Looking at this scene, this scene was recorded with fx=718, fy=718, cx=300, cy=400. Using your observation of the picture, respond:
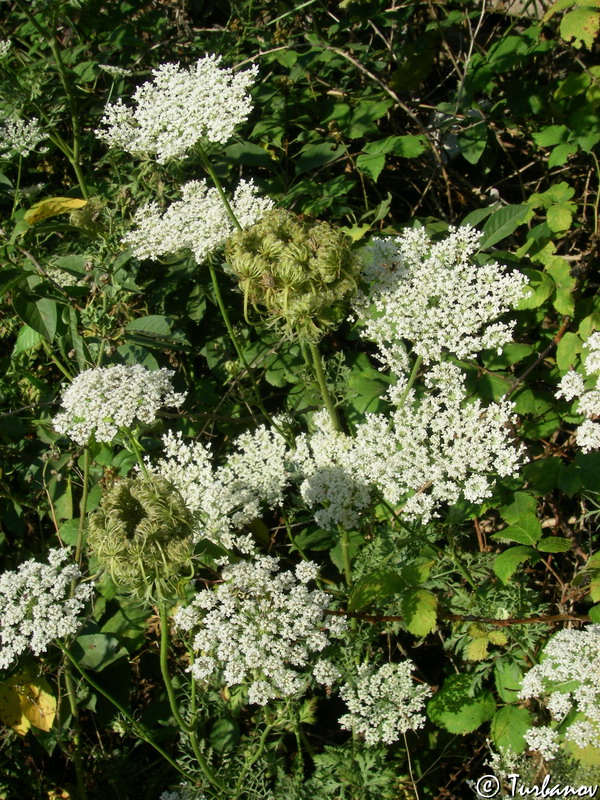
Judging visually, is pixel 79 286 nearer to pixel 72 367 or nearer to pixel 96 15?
pixel 72 367

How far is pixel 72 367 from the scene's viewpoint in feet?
13.3

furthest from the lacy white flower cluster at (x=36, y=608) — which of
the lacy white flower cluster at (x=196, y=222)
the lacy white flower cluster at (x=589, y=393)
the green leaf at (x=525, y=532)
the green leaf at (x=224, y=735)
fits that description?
the lacy white flower cluster at (x=589, y=393)

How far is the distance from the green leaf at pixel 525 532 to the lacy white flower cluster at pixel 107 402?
5.31 feet

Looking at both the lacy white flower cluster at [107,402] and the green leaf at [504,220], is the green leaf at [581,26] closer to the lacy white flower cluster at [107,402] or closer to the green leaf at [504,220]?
the green leaf at [504,220]

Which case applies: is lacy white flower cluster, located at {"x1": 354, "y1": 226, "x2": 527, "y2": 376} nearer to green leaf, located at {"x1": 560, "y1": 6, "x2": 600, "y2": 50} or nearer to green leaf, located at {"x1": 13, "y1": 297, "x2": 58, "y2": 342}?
green leaf, located at {"x1": 560, "y1": 6, "x2": 600, "y2": 50}

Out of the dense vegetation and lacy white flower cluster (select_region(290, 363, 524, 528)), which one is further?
lacy white flower cluster (select_region(290, 363, 524, 528))

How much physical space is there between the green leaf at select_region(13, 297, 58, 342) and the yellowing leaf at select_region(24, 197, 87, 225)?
585mm

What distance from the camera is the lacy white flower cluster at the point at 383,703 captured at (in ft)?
10.2

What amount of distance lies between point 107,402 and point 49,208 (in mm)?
1422

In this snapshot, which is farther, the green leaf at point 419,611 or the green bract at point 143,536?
the green leaf at point 419,611

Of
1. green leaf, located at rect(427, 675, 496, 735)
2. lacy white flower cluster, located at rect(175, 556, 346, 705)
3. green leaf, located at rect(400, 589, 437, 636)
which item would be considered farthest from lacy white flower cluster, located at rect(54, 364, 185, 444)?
green leaf, located at rect(427, 675, 496, 735)

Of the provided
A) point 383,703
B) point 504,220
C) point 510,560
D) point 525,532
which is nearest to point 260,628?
point 383,703

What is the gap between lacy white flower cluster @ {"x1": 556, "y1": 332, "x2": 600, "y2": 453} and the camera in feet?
10.2

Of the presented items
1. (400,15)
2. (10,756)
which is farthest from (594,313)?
(10,756)
